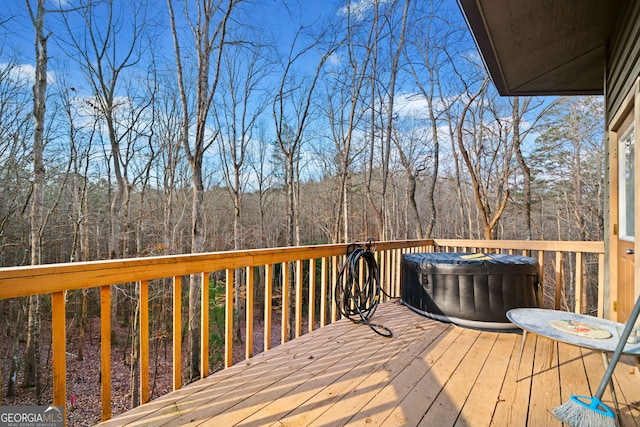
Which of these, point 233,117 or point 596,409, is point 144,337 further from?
point 233,117

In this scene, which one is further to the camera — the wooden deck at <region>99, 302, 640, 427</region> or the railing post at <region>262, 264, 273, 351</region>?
the railing post at <region>262, 264, 273, 351</region>

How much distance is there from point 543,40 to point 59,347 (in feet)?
14.0

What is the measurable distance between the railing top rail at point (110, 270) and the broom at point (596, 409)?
1970mm

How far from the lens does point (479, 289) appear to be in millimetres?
3021

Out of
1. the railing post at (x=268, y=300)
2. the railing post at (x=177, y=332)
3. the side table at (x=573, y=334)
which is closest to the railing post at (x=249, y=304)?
the railing post at (x=268, y=300)

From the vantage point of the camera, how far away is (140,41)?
8.82 metres

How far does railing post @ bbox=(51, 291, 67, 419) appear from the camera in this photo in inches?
52.9

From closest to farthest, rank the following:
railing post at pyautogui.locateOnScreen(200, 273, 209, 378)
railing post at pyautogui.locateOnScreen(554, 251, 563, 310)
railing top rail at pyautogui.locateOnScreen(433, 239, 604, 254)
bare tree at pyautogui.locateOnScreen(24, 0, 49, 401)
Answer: railing post at pyautogui.locateOnScreen(200, 273, 209, 378) < railing top rail at pyautogui.locateOnScreen(433, 239, 604, 254) < railing post at pyautogui.locateOnScreen(554, 251, 563, 310) < bare tree at pyautogui.locateOnScreen(24, 0, 49, 401)

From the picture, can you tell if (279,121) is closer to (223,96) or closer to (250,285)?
(223,96)

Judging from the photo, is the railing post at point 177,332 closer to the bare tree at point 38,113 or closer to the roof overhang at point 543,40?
the roof overhang at point 543,40

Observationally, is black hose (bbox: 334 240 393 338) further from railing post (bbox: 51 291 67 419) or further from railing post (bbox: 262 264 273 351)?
railing post (bbox: 51 291 67 419)

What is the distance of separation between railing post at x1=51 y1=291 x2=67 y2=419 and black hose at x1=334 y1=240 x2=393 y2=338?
89.8 inches

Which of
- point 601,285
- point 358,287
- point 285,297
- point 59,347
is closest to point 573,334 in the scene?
point 601,285
